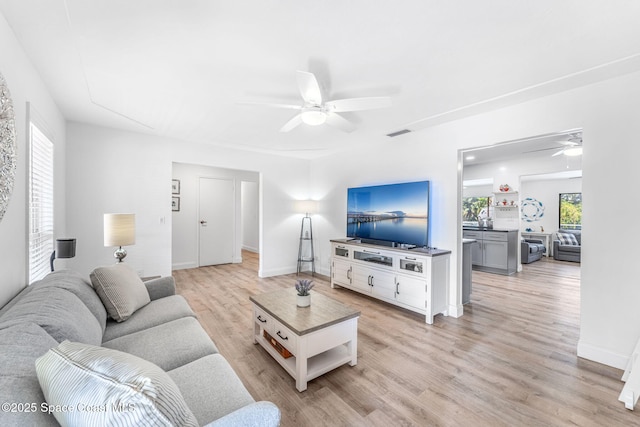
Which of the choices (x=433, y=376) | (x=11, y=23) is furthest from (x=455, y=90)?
(x=11, y=23)

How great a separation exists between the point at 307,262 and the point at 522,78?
14.7 feet

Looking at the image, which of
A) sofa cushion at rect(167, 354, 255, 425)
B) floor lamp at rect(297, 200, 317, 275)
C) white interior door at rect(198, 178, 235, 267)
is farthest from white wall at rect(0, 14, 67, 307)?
white interior door at rect(198, 178, 235, 267)

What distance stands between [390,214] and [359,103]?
2.07 metres

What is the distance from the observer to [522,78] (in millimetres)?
2275

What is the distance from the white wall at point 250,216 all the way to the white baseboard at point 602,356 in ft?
22.8

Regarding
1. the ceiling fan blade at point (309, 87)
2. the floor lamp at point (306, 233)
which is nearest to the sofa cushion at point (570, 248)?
the floor lamp at point (306, 233)

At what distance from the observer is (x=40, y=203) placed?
2379 millimetres

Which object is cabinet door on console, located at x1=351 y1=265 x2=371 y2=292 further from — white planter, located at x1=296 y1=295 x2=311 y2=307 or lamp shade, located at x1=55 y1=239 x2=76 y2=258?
lamp shade, located at x1=55 y1=239 x2=76 y2=258

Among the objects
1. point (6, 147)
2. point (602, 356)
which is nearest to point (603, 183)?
point (602, 356)

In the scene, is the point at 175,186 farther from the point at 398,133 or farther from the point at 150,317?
the point at 398,133

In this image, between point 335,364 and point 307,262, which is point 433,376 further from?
point 307,262

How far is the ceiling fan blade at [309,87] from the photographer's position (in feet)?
6.02

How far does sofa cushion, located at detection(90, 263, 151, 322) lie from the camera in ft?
6.41

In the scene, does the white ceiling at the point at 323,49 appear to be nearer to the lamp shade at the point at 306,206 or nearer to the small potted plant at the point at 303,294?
the small potted plant at the point at 303,294
